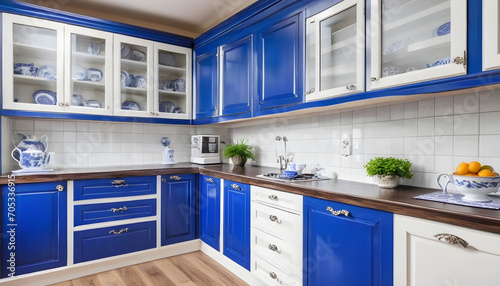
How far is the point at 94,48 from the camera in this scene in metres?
2.85

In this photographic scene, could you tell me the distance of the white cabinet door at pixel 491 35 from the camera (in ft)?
3.80

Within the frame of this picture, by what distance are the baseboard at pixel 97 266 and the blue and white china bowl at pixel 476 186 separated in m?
2.49

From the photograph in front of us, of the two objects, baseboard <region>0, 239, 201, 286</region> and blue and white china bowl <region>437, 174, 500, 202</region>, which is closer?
blue and white china bowl <region>437, 174, 500, 202</region>

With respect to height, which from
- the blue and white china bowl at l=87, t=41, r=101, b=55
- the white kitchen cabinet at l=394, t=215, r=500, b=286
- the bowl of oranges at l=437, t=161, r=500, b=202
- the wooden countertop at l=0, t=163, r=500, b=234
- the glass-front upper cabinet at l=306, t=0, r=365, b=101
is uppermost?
the blue and white china bowl at l=87, t=41, r=101, b=55

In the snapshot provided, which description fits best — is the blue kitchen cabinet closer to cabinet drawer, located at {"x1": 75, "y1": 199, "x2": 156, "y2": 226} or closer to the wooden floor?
the wooden floor

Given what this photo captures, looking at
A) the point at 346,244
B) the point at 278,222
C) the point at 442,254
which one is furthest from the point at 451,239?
the point at 278,222

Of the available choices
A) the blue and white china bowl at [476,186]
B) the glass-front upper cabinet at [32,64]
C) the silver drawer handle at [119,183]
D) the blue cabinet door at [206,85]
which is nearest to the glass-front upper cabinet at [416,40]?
the blue and white china bowl at [476,186]

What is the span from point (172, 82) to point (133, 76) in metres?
0.43

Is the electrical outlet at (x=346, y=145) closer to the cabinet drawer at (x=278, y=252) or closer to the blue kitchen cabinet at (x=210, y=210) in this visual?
the cabinet drawer at (x=278, y=252)

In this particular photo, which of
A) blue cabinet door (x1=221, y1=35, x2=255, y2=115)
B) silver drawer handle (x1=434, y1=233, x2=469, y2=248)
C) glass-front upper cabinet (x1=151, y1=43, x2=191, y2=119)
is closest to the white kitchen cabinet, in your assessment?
silver drawer handle (x1=434, y1=233, x2=469, y2=248)

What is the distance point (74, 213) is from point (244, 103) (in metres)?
1.75

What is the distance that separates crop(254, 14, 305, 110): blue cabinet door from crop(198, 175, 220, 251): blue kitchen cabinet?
2.93 ft

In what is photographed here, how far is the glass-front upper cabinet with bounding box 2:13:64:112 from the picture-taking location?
7.97 ft

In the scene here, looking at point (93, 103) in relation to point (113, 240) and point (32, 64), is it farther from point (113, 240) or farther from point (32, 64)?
point (113, 240)
